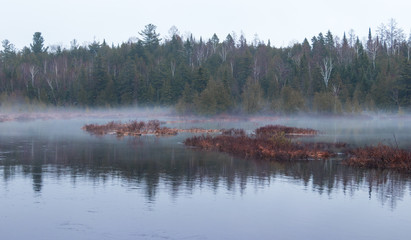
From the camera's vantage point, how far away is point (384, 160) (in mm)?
25984

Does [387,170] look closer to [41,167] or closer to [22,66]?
[41,167]

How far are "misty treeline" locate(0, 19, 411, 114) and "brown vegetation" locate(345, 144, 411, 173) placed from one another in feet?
210

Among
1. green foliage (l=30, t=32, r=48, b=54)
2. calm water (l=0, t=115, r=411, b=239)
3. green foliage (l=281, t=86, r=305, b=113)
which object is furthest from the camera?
green foliage (l=30, t=32, r=48, b=54)

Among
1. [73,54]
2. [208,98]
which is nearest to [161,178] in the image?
[208,98]

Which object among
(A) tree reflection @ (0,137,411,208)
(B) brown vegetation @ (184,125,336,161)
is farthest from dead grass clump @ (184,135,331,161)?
(A) tree reflection @ (0,137,411,208)

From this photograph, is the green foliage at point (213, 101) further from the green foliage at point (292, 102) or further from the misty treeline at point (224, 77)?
the green foliage at point (292, 102)

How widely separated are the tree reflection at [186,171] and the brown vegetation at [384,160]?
1.02m

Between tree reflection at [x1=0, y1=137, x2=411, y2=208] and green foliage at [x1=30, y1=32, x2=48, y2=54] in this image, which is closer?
tree reflection at [x1=0, y1=137, x2=411, y2=208]

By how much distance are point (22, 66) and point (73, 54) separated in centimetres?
2502

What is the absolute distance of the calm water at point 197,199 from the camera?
46.8 feet

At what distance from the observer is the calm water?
562 inches

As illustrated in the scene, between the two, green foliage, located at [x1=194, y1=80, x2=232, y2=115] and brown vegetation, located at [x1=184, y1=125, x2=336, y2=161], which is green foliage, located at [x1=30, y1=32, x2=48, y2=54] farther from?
brown vegetation, located at [x1=184, y1=125, x2=336, y2=161]

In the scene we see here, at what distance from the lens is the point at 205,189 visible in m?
20.2

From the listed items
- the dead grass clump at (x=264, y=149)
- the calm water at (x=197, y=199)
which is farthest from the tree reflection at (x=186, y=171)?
the dead grass clump at (x=264, y=149)
